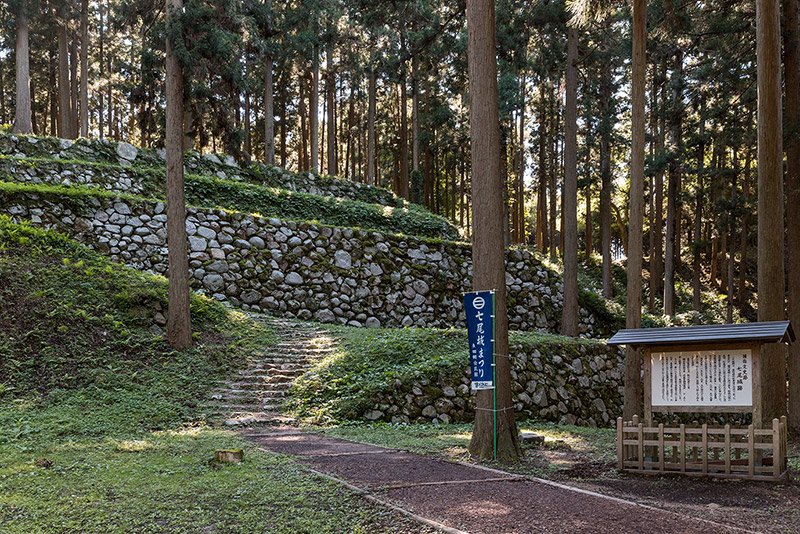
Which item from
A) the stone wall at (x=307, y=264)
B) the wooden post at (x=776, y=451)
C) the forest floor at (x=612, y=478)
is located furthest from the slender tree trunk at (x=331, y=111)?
the wooden post at (x=776, y=451)

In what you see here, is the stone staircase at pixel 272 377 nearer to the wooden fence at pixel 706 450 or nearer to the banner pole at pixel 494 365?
the banner pole at pixel 494 365

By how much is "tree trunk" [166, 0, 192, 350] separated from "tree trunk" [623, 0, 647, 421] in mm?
8124

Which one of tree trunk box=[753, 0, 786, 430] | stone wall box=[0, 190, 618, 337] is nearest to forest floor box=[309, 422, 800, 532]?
tree trunk box=[753, 0, 786, 430]

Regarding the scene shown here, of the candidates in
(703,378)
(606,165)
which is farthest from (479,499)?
(606,165)

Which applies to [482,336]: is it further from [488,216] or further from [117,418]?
[117,418]

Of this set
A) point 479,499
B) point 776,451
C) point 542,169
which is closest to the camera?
point 479,499

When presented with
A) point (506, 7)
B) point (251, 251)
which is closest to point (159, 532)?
point (251, 251)

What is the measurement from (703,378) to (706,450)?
810 millimetres

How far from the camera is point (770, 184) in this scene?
9.52 meters

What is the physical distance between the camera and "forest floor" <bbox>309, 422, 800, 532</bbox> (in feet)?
17.7

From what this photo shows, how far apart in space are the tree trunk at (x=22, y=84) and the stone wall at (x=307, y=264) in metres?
6.93

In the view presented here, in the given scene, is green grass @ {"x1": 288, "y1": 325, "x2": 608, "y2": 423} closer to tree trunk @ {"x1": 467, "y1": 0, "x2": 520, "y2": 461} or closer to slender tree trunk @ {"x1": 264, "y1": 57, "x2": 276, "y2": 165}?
tree trunk @ {"x1": 467, "y1": 0, "x2": 520, "y2": 461}

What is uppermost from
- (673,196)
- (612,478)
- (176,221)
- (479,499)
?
(673,196)

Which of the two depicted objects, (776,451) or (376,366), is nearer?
(776,451)
